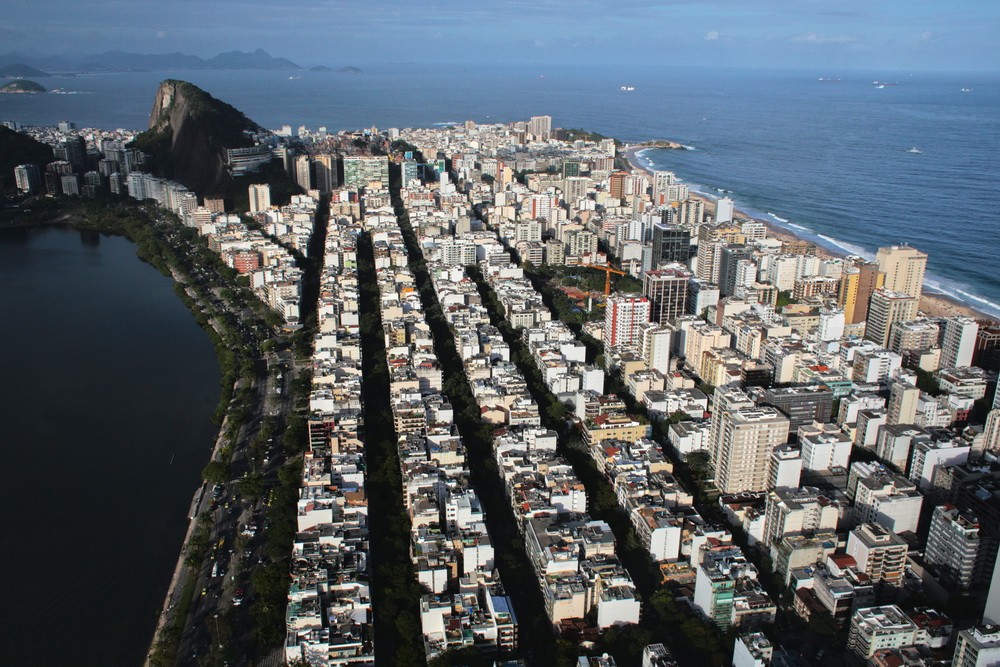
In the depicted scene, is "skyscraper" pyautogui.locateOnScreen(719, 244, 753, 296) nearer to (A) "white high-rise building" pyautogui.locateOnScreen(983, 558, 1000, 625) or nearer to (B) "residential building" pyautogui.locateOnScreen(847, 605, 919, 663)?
(A) "white high-rise building" pyautogui.locateOnScreen(983, 558, 1000, 625)

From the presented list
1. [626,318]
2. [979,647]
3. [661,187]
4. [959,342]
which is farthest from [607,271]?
[979,647]

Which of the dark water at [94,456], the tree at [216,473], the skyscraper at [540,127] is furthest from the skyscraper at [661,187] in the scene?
the tree at [216,473]

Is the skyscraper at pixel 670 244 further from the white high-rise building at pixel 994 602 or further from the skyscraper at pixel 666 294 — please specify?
the white high-rise building at pixel 994 602

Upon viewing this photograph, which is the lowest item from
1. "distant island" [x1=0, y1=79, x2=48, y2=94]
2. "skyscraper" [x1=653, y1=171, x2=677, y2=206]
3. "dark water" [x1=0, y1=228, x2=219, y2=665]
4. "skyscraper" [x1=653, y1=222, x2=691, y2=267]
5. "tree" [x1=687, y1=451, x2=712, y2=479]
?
"dark water" [x1=0, y1=228, x2=219, y2=665]

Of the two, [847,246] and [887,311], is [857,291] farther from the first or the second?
[847,246]

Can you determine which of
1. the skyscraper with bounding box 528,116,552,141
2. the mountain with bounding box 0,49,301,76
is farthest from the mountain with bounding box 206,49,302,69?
the skyscraper with bounding box 528,116,552,141

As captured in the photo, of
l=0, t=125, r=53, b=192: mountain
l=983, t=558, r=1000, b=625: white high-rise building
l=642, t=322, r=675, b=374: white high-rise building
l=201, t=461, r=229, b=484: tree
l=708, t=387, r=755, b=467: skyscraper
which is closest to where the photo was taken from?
l=983, t=558, r=1000, b=625: white high-rise building
